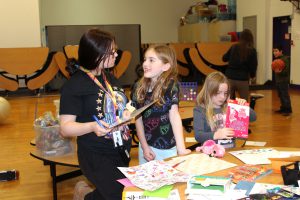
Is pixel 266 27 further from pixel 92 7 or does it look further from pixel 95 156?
pixel 95 156

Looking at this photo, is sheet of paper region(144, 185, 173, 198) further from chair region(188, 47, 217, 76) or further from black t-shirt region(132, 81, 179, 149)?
chair region(188, 47, 217, 76)

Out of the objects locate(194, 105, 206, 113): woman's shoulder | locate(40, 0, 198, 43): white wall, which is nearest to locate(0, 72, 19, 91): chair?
locate(40, 0, 198, 43): white wall

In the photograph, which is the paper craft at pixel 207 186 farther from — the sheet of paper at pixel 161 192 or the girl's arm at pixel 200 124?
the girl's arm at pixel 200 124

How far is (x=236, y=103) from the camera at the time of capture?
2.41m

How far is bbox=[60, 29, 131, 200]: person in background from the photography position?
2152 mm

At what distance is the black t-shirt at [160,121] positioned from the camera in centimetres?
272

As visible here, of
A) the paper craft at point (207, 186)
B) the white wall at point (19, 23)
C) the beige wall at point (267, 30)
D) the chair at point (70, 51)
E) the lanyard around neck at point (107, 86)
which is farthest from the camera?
the white wall at point (19, 23)

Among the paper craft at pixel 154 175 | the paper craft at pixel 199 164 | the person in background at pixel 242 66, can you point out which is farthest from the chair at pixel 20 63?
the paper craft at pixel 154 175

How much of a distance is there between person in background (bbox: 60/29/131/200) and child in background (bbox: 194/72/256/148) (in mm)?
Answer: 635

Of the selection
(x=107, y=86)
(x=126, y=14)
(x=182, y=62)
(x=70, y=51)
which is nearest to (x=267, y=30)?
(x=182, y=62)

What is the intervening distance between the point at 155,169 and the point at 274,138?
167 inches

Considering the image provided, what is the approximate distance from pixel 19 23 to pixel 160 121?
9.37 meters

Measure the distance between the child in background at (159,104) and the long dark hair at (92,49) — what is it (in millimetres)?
548

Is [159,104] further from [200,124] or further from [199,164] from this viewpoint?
[199,164]
